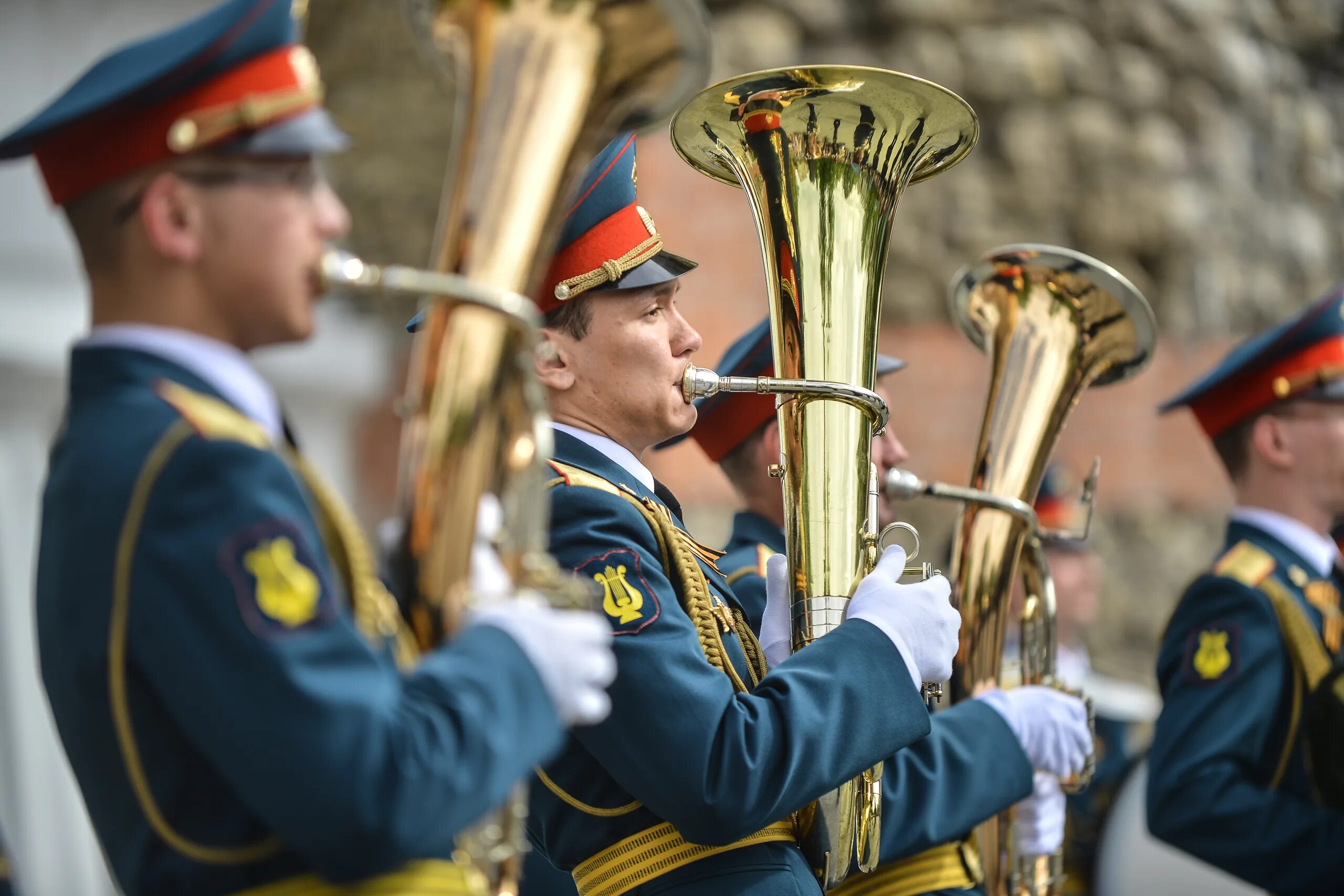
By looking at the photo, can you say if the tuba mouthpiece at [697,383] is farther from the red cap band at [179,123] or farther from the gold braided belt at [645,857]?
the red cap band at [179,123]

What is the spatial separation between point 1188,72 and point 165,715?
316 inches

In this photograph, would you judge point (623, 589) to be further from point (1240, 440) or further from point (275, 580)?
point (1240, 440)

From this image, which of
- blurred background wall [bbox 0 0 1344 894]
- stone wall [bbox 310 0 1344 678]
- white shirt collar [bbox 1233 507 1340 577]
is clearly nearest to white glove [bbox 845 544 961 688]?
white shirt collar [bbox 1233 507 1340 577]

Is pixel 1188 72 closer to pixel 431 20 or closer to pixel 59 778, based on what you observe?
pixel 59 778

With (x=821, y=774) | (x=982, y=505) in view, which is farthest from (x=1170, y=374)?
(x=821, y=774)

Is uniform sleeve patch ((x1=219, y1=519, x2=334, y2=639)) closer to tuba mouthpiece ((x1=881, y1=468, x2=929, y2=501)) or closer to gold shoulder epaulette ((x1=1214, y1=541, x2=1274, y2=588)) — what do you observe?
tuba mouthpiece ((x1=881, y1=468, x2=929, y2=501))

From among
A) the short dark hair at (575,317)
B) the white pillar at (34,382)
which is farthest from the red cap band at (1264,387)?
the white pillar at (34,382)

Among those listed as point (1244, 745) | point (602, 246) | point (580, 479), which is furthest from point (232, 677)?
point (1244, 745)

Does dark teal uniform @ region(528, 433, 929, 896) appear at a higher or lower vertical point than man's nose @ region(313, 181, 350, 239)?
lower

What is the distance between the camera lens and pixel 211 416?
178 cm

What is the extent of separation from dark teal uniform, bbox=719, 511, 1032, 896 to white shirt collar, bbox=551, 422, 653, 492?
0.43 metres

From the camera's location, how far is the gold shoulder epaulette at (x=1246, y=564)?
379 centimetres

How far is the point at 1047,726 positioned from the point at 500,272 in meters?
1.96

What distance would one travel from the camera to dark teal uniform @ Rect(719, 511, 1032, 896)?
316cm
